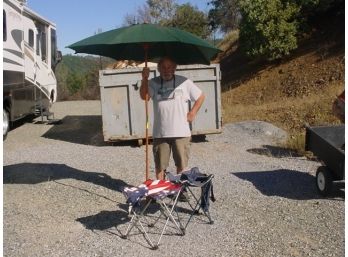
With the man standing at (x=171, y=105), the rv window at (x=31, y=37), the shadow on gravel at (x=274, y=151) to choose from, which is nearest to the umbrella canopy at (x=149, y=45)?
the man standing at (x=171, y=105)

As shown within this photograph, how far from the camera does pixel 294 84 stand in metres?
19.2

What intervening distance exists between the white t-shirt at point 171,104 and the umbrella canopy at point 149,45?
1.42 feet

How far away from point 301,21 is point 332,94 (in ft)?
24.7

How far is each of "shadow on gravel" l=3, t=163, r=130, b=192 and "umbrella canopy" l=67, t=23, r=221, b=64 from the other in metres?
1.82

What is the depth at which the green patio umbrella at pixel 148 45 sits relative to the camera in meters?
5.30

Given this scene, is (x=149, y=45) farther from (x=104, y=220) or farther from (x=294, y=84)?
(x=294, y=84)

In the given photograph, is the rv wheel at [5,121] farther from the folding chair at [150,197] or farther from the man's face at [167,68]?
the folding chair at [150,197]

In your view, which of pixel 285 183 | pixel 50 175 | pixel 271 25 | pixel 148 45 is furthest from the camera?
pixel 271 25

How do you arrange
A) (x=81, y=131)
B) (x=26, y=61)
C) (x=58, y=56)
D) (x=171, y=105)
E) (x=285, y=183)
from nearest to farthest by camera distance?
(x=171, y=105)
(x=285, y=183)
(x=26, y=61)
(x=81, y=131)
(x=58, y=56)

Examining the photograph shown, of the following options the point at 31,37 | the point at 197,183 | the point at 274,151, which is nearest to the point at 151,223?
the point at 197,183

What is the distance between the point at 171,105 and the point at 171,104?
0.01m

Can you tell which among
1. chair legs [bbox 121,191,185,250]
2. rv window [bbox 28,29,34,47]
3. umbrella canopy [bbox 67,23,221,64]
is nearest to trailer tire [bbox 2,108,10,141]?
rv window [bbox 28,29,34,47]

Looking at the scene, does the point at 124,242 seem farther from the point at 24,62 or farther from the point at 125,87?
the point at 24,62

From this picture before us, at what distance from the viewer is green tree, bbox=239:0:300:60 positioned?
21.3 meters
